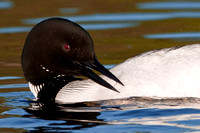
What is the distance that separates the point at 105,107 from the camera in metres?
7.37

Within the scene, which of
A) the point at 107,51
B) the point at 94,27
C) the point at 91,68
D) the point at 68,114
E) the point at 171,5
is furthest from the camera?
the point at 171,5

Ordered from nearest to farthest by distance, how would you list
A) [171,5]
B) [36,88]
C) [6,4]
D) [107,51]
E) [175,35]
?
[36,88] → [107,51] → [175,35] → [171,5] → [6,4]

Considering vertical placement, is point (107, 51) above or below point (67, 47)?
above

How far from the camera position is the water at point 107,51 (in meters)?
6.66

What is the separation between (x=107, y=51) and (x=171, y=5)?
372cm

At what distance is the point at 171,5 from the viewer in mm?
14289

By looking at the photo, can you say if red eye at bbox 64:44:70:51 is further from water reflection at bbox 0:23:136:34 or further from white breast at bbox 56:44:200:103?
water reflection at bbox 0:23:136:34

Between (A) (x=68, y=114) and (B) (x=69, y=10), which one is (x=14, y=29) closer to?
(B) (x=69, y=10)

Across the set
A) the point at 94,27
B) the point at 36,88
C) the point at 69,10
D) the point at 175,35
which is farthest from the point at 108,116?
the point at 69,10

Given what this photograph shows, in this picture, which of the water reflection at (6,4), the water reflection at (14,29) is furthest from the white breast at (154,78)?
the water reflection at (6,4)

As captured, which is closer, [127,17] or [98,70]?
[98,70]

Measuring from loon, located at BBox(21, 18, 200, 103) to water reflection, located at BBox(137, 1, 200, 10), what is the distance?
6.46 meters

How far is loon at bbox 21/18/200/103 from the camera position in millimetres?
7227

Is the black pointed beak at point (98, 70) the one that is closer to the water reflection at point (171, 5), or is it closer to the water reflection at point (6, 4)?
the water reflection at point (171, 5)
